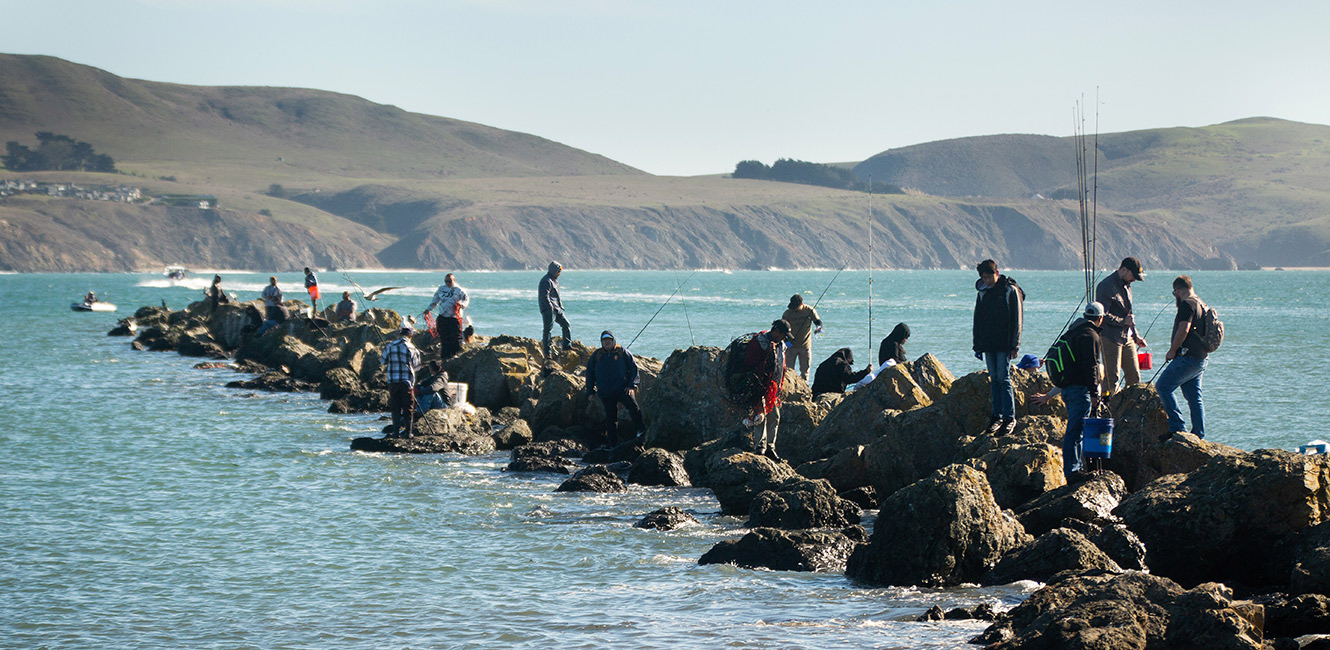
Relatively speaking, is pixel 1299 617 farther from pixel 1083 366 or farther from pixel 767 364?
pixel 767 364

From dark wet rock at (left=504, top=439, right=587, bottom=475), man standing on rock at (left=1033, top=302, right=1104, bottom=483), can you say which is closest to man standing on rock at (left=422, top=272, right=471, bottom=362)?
dark wet rock at (left=504, top=439, right=587, bottom=475)

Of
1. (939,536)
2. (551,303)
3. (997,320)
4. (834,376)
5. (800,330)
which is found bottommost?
(939,536)

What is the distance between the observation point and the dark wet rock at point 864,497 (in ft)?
40.3

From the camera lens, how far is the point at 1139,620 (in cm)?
681

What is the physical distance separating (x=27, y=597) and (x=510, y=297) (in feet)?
267

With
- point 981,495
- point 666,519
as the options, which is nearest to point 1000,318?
point 981,495

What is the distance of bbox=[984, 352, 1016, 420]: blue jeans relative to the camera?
1160cm

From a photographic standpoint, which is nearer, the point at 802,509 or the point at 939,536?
the point at 939,536

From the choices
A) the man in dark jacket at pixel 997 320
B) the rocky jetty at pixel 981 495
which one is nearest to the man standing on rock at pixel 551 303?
the rocky jetty at pixel 981 495

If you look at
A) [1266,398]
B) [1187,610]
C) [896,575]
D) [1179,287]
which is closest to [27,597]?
[896,575]

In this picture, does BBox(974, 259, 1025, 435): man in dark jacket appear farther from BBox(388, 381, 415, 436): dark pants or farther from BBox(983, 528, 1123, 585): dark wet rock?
BBox(388, 381, 415, 436): dark pants

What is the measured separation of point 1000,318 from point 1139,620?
4827mm

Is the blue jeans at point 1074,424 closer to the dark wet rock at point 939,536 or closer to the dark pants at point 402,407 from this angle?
the dark wet rock at point 939,536

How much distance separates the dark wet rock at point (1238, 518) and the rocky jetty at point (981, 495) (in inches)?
0.6
